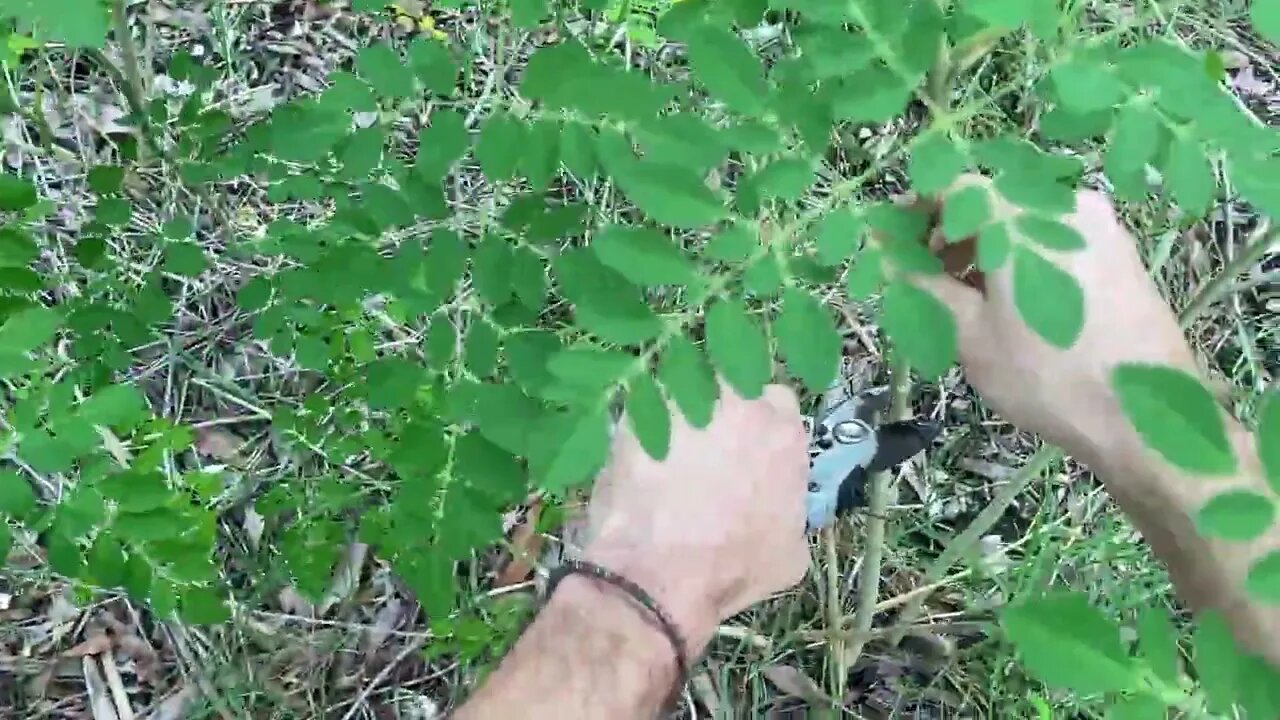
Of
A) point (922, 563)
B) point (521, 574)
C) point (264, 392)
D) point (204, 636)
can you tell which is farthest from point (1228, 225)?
point (204, 636)

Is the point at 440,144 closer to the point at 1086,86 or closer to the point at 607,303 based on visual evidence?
the point at 607,303

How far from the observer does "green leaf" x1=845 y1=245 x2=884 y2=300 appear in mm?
849

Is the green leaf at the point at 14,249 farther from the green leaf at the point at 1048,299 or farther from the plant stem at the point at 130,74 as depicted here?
the green leaf at the point at 1048,299

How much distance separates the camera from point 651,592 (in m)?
1.20

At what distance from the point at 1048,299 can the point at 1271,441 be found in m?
0.17

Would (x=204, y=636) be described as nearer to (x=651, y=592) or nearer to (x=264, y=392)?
(x=264, y=392)

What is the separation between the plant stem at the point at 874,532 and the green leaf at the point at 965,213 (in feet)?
1.19

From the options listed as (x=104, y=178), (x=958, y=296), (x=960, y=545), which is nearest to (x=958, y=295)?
(x=958, y=296)

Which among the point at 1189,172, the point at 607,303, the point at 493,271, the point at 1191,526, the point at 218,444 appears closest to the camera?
the point at 1189,172

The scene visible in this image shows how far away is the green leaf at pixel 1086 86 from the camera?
78 cm

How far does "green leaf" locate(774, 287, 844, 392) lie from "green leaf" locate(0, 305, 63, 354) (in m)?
0.72

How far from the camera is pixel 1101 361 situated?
1.06 m

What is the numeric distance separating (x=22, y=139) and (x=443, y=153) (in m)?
1.49

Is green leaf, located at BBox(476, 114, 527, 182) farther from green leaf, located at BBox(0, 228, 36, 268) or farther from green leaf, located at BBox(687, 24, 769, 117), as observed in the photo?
green leaf, located at BBox(0, 228, 36, 268)
